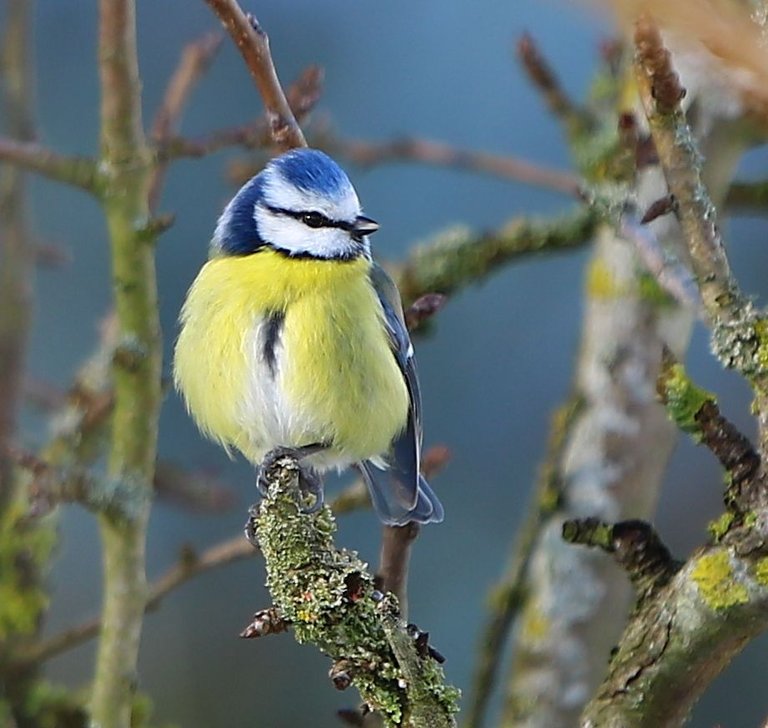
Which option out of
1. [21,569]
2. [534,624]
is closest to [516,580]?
[534,624]

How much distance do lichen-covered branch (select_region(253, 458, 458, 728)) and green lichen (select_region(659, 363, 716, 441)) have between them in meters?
0.22

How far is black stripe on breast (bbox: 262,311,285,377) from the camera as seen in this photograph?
48.4 inches

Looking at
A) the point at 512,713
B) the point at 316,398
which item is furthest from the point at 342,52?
the point at 512,713

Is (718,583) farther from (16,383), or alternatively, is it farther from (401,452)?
(16,383)

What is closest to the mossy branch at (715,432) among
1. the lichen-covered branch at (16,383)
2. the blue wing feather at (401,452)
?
the blue wing feather at (401,452)

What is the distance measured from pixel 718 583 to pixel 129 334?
27.3 inches

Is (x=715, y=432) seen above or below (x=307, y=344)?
below

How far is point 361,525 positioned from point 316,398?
942 millimetres

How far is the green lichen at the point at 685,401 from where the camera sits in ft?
2.34

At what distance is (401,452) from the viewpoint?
1.36 m

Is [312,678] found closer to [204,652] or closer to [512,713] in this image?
[204,652]

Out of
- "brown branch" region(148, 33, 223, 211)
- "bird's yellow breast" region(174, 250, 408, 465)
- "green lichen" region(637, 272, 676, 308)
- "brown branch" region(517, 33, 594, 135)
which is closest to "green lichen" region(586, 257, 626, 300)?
"green lichen" region(637, 272, 676, 308)

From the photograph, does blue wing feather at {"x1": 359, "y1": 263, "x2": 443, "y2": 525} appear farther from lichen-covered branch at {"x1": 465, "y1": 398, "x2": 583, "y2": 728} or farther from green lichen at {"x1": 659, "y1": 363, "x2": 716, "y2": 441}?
green lichen at {"x1": 659, "y1": 363, "x2": 716, "y2": 441}

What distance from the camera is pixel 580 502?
1407 mm
